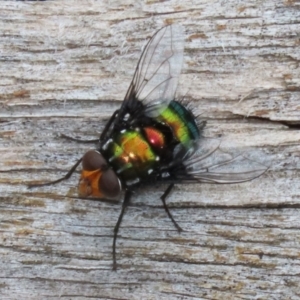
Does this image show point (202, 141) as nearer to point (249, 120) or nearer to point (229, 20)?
point (249, 120)

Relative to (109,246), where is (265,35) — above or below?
above

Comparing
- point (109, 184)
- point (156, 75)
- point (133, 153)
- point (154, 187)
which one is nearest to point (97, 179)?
point (109, 184)

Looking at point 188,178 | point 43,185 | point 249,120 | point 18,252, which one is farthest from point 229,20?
point 18,252

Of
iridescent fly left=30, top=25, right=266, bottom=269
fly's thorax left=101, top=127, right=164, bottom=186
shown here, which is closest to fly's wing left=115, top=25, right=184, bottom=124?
iridescent fly left=30, top=25, right=266, bottom=269

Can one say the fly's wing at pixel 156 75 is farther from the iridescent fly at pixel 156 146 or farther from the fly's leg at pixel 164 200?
the fly's leg at pixel 164 200

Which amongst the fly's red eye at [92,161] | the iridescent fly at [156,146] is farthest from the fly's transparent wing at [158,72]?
the fly's red eye at [92,161]

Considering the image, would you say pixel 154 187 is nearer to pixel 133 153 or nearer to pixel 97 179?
pixel 133 153

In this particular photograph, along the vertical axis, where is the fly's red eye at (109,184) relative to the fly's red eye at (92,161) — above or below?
below
